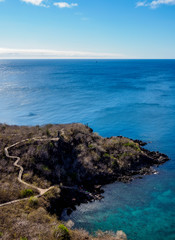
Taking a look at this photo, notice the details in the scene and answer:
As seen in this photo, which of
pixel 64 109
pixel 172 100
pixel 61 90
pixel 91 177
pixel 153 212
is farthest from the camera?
pixel 61 90

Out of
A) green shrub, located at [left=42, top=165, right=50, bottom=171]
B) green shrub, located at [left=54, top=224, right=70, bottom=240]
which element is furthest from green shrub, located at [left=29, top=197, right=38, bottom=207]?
green shrub, located at [left=42, top=165, right=50, bottom=171]

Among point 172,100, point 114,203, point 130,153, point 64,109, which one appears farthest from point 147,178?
point 172,100

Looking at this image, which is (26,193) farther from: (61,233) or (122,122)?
(122,122)

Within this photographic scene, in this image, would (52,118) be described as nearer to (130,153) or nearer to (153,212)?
(130,153)

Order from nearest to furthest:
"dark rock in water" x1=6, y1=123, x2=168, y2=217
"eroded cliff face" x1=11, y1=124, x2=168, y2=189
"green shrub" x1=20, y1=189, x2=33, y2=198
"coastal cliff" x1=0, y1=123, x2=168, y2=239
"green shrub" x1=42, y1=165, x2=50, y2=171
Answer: "green shrub" x1=20, y1=189, x2=33, y2=198 → "coastal cliff" x1=0, y1=123, x2=168, y2=239 → "dark rock in water" x1=6, y1=123, x2=168, y2=217 → "green shrub" x1=42, y1=165, x2=50, y2=171 → "eroded cliff face" x1=11, y1=124, x2=168, y2=189

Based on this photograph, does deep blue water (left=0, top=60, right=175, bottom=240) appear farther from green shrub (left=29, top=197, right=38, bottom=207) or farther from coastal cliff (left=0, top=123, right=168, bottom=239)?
green shrub (left=29, top=197, right=38, bottom=207)

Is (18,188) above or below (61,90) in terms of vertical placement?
below

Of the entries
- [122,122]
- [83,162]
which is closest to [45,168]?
[83,162]

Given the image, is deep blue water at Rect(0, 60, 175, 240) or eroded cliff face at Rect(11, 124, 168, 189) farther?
eroded cliff face at Rect(11, 124, 168, 189)
